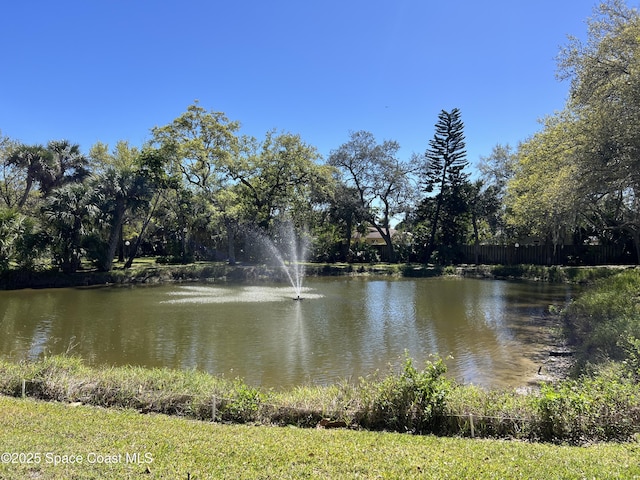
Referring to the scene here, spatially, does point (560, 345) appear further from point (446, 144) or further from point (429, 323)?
point (446, 144)

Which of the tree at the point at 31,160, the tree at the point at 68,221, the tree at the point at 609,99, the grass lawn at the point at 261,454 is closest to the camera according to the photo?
the grass lawn at the point at 261,454

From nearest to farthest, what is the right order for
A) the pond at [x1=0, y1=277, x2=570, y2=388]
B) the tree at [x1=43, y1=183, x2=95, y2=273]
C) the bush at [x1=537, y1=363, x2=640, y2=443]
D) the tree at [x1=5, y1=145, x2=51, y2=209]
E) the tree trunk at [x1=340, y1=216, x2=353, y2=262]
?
the bush at [x1=537, y1=363, x2=640, y2=443] < the pond at [x1=0, y1=277, x2=570, y2=388] < the tree at [x1=43, y1=183, x2=95, y2=273] < the tree at [x1=5, y1=145, x2=51, y2=209] < the tree trunk at [x1=340, y1=216, x2=353, y2=262]

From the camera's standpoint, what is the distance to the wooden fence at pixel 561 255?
1213 inches

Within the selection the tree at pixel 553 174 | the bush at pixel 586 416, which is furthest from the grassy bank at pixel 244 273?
the bush at pixel 586 416

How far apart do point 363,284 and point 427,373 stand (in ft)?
66.7

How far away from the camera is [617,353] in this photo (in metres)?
7.15

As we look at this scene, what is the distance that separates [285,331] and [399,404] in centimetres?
728

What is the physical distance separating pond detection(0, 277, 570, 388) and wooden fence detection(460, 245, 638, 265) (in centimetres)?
1304

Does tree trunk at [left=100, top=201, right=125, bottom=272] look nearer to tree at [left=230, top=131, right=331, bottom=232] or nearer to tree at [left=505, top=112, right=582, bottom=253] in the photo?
tree at [left=230, top=131, right=331, bottom=232]

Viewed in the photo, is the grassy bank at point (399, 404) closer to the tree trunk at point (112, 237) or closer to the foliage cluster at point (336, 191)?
the foliage cluster at point (336, 191)

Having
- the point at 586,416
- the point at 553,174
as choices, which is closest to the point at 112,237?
the point at 553,174

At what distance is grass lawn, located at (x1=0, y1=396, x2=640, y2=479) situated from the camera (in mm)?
3115

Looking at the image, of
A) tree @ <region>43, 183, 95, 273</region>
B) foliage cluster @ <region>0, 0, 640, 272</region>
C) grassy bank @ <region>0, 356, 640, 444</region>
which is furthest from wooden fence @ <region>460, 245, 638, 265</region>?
tree @ <region>43, 183, 95, 273</region>

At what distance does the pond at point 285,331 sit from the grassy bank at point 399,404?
7.44ft
